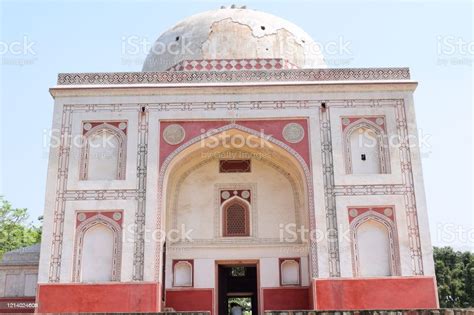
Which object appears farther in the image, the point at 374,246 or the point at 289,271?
the point at 289,271

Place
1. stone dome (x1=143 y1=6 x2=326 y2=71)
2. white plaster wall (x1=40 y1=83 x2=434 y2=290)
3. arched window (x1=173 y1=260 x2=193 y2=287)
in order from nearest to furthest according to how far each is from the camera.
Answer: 1. white plaster wall (x1=40 y1=83 x2=434 y2=290)
2. arched window (x1=173 y1=260 x2=193 y2=287)
3. stone dome (x1=143 y1=6 x2=326 y2=71)

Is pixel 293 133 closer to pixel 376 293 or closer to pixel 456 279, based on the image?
pixel 376 293

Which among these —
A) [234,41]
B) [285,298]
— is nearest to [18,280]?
[285,298]

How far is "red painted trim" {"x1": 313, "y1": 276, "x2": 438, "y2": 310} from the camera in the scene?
11406 mm

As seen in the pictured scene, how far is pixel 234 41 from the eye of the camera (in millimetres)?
15078

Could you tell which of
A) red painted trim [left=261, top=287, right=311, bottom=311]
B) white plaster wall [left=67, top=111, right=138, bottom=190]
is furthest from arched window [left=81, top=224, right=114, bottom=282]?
red painted trim [left=261, top=287, right=311, bottom=311]

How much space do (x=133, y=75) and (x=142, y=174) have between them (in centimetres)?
246

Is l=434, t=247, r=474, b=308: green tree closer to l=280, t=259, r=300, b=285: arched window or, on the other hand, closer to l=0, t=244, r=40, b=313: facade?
l=280, t=259, r=300, b=285: arched window

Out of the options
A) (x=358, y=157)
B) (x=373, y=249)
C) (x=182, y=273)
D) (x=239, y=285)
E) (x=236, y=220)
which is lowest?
(x=239, y=285)

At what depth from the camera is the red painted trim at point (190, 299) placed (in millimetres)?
12781

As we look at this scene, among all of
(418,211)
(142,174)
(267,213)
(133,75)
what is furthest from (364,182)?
(133,75)

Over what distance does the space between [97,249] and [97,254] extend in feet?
0.35

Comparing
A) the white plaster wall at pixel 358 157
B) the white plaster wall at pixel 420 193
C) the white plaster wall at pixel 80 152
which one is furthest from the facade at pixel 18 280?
the white plaster wall at pixel 420 193

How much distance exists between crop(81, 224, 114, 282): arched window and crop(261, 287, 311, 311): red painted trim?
3586 millimetres
